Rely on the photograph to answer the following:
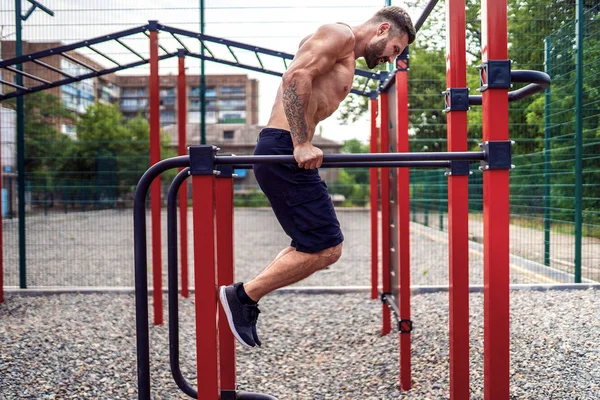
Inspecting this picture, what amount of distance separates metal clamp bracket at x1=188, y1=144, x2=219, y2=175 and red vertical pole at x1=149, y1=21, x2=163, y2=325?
6.52 ft

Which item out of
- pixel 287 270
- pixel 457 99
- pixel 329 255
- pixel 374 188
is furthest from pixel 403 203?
pixel 374 188

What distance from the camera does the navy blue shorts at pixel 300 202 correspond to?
189 centimetres

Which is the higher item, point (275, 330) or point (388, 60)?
point (388, 60)

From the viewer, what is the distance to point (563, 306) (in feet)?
12.6

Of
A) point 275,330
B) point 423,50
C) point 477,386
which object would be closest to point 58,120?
point 423,50

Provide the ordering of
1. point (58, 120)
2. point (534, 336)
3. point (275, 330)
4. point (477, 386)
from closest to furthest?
point (477, 386), point (534, 336), point (275, 330), point (58, 120)

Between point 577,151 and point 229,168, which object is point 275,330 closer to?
point 229,168

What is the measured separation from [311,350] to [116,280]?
321 centimetres

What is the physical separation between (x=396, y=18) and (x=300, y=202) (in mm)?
758

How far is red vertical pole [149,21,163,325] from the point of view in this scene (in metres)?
3.58

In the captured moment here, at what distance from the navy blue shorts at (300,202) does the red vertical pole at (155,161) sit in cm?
186

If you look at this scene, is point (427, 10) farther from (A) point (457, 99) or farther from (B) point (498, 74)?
(B) point (498, 74)

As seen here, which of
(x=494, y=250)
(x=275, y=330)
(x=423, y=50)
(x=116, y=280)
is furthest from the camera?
(x=423, y=50)

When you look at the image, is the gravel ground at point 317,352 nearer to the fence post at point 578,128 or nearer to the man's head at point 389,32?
the fence post at point 578,128
